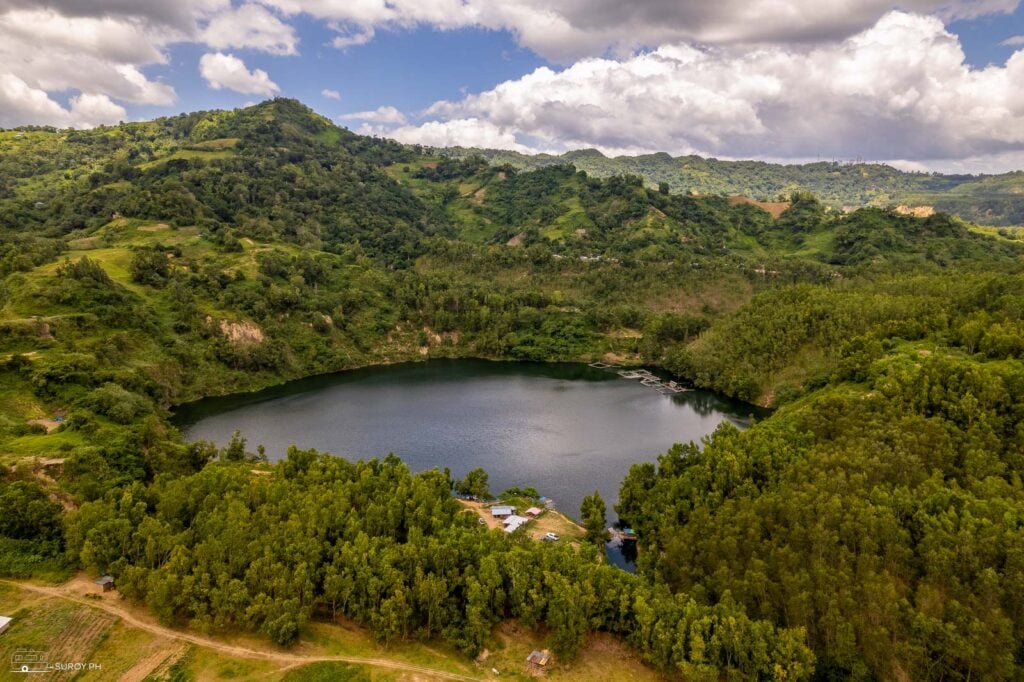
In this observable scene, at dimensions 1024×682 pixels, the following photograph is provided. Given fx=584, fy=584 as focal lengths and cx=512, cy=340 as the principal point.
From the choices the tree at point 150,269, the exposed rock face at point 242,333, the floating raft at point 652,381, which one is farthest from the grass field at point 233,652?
the tree at point 150,269

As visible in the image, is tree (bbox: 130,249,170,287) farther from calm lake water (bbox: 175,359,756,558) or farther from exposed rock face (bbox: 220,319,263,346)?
calm lake water (bbox: 175,359,756,558)

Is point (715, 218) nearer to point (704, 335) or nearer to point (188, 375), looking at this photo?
point (704, 335)

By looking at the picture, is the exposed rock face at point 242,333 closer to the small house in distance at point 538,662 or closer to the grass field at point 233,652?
the grass field at point 233,652

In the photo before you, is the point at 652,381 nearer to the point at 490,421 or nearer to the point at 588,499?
the point at 490,421

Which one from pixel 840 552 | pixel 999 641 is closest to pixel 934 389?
pixel 840 552

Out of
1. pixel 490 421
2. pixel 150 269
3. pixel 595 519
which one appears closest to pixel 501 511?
pixel 595 519
